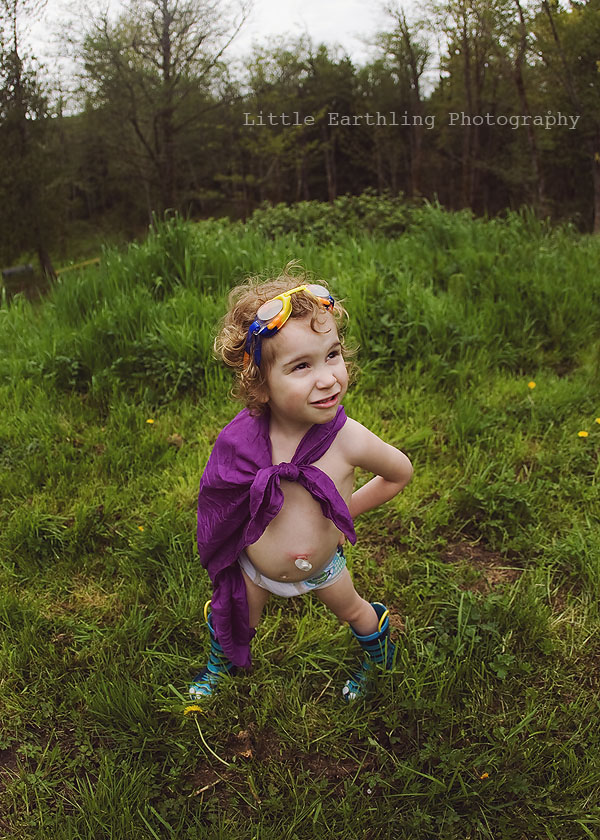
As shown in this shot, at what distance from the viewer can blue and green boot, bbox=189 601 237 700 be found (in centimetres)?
200

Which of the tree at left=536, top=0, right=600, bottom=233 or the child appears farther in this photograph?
the tree at left=536, top=0, right=600, bottom=233

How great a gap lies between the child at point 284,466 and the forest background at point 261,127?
14664 millimetres

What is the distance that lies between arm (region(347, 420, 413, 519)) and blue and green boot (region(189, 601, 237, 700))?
61 centimetres

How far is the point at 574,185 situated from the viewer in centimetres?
1852

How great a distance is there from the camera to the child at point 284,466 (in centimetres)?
153

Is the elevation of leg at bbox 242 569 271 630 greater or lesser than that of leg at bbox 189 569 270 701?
greater

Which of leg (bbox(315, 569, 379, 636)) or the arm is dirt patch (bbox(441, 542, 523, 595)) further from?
the arm

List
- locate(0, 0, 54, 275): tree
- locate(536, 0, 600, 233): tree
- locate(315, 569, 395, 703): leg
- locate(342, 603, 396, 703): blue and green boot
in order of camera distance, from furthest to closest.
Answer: locate(0, 0, 54, 275): tree → locate(536, 0, 600, 233): tree → locate(342, 603, 396, 703): blue and green boot → locate(315, 569, 395, 703): leg

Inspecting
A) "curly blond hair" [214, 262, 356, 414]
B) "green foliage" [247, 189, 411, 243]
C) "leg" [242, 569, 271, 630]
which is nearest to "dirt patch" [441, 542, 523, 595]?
"leg" [242, 569, 271, 630]

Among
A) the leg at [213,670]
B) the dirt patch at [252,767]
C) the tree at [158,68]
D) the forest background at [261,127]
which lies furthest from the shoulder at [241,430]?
the tree at [158,68]

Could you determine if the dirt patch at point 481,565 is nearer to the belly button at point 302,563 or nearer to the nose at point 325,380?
the belly button at point 302,563

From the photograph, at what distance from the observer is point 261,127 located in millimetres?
26750

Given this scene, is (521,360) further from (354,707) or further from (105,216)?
(105,216)

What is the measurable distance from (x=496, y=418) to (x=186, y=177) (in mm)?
29884
